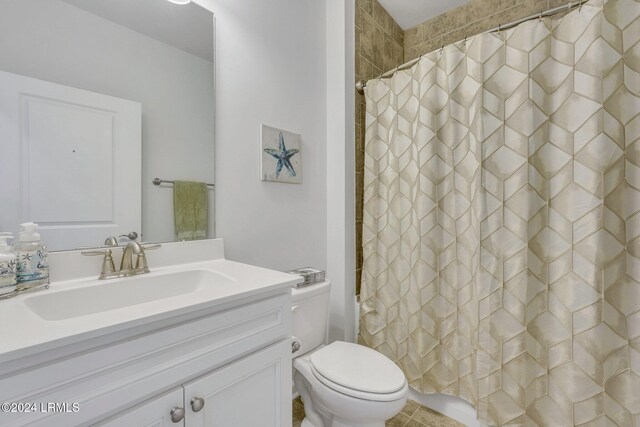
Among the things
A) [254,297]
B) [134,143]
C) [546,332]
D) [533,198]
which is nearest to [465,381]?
[546,332]

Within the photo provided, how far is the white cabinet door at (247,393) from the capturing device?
74 centimetres

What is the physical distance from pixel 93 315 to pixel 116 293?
335mm

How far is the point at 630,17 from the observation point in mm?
1081

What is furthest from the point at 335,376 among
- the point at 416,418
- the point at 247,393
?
the point at 416,418

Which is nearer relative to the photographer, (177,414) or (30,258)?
Result: (177,414)

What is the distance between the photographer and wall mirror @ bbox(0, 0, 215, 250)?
88 centimetres

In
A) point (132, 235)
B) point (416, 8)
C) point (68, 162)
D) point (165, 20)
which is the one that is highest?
point (416, 8)

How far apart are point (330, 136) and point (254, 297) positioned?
128 centimetres

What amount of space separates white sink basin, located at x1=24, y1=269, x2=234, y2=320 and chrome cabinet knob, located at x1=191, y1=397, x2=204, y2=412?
1.11 ft

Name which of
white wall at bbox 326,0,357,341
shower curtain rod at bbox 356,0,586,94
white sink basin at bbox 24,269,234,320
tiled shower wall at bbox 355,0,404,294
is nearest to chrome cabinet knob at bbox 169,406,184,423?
white sink basin at bbox 24,269,234,320

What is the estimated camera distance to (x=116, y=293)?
3.04 ft

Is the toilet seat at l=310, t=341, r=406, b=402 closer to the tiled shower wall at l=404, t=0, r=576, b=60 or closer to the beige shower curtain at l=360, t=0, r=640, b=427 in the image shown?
the beige shower curtain at l=360, t=0, r=640, b=427

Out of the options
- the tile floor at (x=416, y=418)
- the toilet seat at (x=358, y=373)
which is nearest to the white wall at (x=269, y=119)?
the toilet seat at (x=358, y=373)

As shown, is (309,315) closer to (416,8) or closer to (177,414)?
(177,414)
